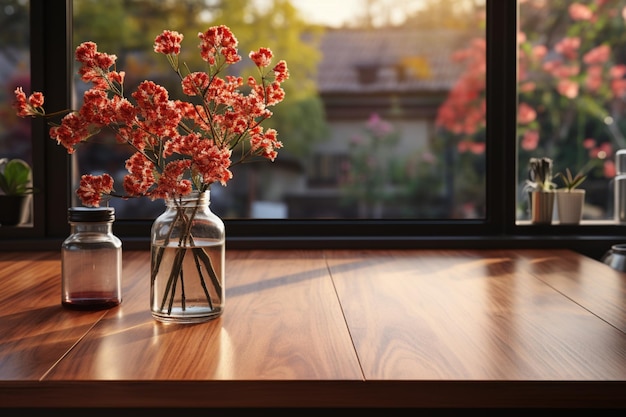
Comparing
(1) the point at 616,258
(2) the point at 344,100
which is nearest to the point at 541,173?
(1) the point at 616,258

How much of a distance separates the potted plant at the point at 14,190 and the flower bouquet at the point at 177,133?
98cm

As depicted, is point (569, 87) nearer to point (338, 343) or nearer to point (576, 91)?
point (576, 91)

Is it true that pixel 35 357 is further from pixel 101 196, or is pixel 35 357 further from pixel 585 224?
pixel 585 224

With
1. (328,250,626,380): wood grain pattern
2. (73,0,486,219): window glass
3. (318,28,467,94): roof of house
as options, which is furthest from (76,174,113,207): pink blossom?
(318,28,467,94): roof of house

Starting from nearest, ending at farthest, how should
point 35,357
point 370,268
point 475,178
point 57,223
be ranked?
point 35,357, point 370,268, point 57,223, point 475,178

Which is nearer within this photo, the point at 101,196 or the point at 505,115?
the point at 101,196

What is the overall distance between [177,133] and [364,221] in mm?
1094

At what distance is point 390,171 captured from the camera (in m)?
7.59

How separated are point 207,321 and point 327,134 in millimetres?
6753

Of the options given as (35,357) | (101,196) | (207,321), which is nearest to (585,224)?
(207,321)

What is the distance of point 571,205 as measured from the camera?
7.40 feet

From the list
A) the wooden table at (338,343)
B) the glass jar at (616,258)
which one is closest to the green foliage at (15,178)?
the wooden table at (338,343)

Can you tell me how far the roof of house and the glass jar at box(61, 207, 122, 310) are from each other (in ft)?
21.5

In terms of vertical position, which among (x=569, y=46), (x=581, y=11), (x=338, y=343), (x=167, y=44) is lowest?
(x=338, y=343)
